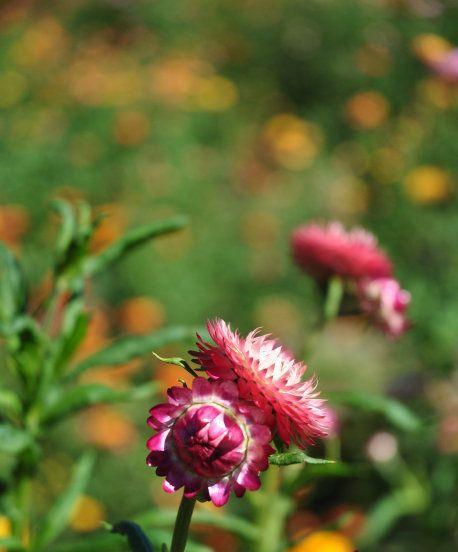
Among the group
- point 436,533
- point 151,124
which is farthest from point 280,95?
point 436,533

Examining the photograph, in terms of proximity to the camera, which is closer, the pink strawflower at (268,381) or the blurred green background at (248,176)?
the pink strawflower at (268,381)

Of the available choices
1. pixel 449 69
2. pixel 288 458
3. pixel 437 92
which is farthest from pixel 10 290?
pixel 437 92

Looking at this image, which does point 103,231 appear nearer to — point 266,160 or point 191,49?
point 266,160

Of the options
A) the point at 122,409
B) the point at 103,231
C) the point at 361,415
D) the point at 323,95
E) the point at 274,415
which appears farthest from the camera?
the point at 323,95

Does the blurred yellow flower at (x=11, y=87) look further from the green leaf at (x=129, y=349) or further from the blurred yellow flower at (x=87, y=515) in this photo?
the green leaf at (x=129, y=349)

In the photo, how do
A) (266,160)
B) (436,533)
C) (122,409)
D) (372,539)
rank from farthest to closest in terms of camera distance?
(266,160), (122,409), (436,533), (372,539)

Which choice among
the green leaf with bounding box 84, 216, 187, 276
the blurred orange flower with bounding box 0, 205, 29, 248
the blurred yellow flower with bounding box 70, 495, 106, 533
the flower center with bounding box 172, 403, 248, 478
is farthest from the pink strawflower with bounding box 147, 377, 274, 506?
the blurred orange flower with bounding box 0, 205, 29, 248

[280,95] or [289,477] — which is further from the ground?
[289,477]

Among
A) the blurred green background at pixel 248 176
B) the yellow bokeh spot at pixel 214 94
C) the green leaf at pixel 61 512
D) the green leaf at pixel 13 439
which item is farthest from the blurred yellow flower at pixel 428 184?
the green leaf at pixel 13 439
